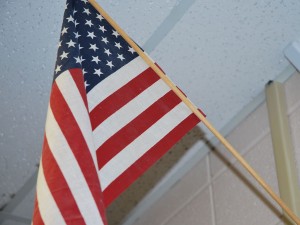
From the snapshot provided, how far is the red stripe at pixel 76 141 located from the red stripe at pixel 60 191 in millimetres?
63

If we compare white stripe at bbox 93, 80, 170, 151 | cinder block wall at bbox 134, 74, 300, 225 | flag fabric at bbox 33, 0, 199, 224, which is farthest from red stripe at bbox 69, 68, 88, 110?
cinder block wall at bbox 134, 74, 300, 225

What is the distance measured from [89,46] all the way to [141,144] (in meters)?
0.42

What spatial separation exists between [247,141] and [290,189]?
431mm

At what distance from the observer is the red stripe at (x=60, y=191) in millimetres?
1075

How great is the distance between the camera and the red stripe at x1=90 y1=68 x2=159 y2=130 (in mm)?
1316

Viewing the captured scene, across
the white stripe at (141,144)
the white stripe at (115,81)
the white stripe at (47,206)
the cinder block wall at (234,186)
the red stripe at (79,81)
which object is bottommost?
the cinder block wall at (234,186)

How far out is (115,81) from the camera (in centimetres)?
140

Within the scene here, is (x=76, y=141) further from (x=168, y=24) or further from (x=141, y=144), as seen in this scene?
(x=168, y=24)

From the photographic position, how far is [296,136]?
1725 mm

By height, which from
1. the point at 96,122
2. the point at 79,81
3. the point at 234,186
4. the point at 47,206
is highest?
the point at 79,81

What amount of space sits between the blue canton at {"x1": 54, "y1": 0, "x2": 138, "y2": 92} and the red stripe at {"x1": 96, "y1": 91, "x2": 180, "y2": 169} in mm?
196

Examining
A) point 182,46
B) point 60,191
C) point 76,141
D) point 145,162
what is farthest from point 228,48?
point 60,191

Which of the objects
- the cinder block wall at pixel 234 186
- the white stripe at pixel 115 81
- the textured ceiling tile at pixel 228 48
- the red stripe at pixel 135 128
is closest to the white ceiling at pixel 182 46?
the textured ceiling tile at pixel 228 48

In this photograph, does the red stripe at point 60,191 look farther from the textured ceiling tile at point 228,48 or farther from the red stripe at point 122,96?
the textured ceiling tile at point 228,48
